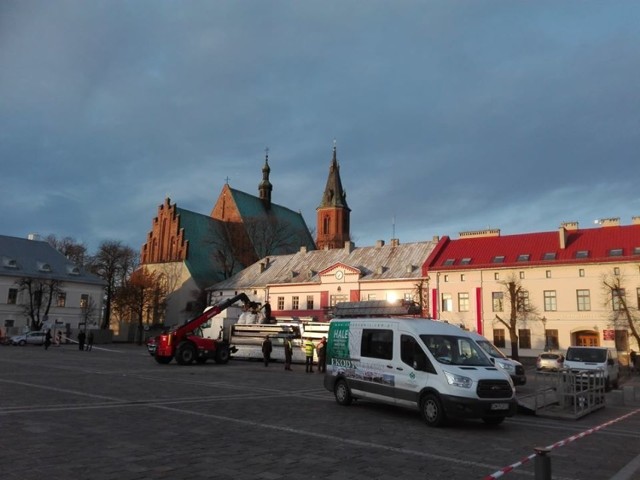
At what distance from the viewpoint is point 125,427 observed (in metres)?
10.0

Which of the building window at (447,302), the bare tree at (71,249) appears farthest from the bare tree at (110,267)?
the building window at (447,302)

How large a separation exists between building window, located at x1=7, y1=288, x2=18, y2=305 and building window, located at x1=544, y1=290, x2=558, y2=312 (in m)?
52.6

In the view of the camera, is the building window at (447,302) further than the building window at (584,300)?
Yes

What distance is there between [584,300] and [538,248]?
571 centimetres

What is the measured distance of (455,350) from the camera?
12.6 metres

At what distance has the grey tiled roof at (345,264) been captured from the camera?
5162 centimetres

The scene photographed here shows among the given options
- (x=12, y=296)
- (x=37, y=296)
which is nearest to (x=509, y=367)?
(x=37, y=296)

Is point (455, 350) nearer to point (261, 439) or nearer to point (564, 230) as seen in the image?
point (261, 439)

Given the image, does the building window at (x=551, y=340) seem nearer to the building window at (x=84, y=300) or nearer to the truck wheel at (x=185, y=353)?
the truck wheel at (x=185, y=353)

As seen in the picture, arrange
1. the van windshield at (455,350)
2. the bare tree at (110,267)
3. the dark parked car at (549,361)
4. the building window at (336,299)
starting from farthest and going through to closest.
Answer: the bare tree at (110,267), the building window at (336,299), the dark parked car at (549,361), the van windshield at (455,350)

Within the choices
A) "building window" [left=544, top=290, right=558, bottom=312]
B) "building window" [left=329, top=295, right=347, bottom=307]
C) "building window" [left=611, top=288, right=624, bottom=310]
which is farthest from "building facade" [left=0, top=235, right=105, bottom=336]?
"building window" [left=611, top=288, right=624, bottom=310]

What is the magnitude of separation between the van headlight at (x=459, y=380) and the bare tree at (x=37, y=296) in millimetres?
55955

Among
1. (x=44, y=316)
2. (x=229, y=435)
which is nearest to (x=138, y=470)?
(x=229, y=435)

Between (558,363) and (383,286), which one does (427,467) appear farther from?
(383,286)
